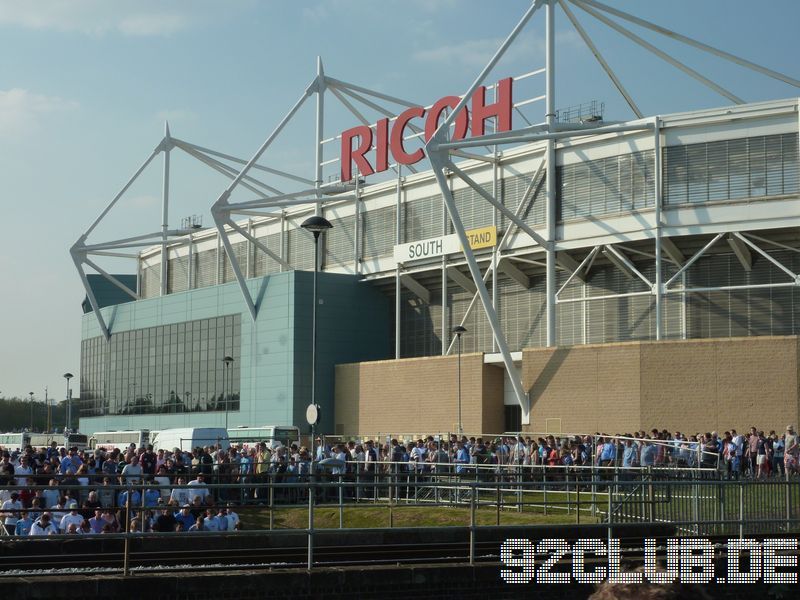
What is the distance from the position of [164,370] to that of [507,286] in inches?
975

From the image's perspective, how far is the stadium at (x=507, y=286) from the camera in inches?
1646

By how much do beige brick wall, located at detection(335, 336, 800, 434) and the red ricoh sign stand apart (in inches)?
388

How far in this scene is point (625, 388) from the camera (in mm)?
42625

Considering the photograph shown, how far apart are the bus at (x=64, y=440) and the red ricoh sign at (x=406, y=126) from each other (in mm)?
19778

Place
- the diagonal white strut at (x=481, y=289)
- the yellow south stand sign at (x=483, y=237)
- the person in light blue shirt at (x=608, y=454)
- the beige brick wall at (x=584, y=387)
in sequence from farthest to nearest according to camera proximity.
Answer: the yellow south stand sign at (x=483, y=237) → the diagonal white strut at (x=481, y=289) → the beige brick wall at (x=584, y=387) → the person in light blue shirt at (x=608, y=454)

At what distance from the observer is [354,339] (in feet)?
195

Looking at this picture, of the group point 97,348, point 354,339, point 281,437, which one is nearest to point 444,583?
point 281,437

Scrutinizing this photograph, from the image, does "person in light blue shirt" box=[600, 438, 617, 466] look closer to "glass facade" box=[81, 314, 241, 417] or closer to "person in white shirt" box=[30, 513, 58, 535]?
"person in white shirt" box=[30, 513, 58, 535]

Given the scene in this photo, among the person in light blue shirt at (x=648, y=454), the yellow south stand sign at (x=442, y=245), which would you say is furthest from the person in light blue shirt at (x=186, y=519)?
the yellow south stand sign at (x=442, y=245)

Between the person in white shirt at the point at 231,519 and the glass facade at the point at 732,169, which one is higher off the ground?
the glass facade at the point at 732,169

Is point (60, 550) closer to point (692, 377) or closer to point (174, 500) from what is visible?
point (174, 500)

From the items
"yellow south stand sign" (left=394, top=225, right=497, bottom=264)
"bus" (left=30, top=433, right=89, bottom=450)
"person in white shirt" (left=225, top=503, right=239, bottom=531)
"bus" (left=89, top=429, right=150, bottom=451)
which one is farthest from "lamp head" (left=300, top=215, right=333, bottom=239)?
"bus" (left=30, top=433, right=89, bottom=450)

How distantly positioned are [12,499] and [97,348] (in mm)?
59610

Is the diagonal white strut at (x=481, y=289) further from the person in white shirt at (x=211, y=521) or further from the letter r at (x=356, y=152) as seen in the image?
the person in white shirt at (x=211, y=521)
